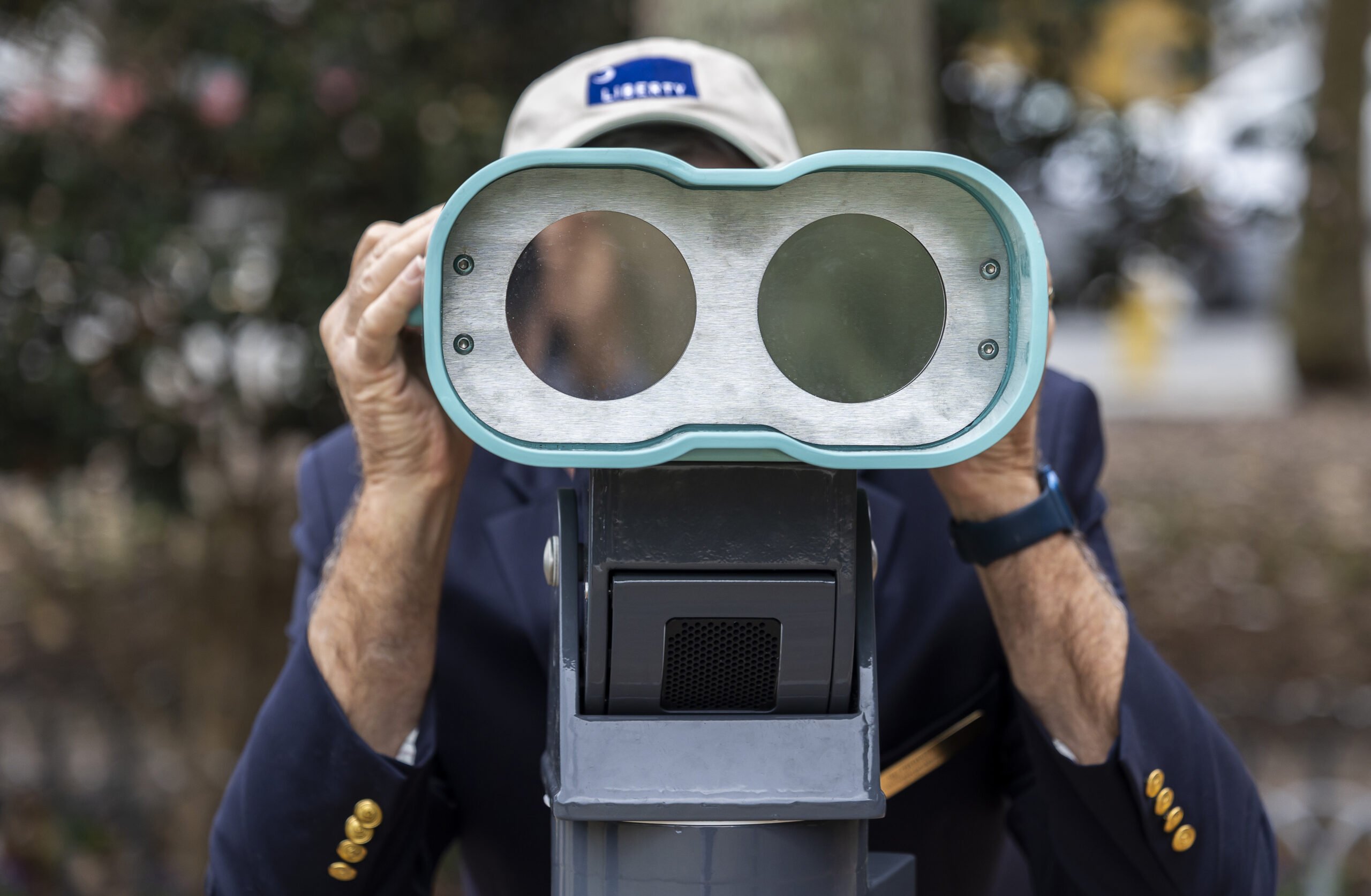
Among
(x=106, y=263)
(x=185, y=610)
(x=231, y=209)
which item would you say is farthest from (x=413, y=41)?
(x=185, y=610)

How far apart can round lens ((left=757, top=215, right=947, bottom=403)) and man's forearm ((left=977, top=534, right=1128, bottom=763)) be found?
0.33m

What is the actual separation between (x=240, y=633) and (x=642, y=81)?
8.95ft

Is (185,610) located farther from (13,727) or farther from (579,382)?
(579,382)

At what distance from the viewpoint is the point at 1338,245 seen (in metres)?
8.79

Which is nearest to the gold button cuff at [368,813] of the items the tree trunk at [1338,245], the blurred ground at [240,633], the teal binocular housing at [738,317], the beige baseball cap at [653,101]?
the teal binocular housing at [738,317]

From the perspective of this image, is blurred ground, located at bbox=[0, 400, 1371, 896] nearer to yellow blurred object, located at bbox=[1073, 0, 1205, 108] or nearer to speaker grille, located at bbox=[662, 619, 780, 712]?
yellow blurred object, located at bbox=[1073, 0, 1205, 108]

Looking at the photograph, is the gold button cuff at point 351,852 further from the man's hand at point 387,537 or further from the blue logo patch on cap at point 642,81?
the blue logo patch on cap at point 642,81

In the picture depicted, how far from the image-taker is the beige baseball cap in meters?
1.46

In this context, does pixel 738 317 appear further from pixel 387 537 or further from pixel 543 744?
pixel 543 744

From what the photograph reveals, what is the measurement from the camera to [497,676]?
1479 millimetres

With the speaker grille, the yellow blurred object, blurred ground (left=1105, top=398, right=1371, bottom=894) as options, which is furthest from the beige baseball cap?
blurred ground (left=1105, top=398, right=1371, bottom=894)

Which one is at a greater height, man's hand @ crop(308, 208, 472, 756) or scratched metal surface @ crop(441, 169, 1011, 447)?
scratched metal surface @ crop(441, 169, 1011, 447)

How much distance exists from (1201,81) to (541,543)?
172 inches

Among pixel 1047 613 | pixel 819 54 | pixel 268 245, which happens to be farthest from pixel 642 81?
pixel 268 245
